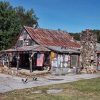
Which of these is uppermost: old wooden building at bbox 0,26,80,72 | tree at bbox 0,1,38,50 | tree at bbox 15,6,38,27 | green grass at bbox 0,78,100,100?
tree at bbox 15,6,38,27

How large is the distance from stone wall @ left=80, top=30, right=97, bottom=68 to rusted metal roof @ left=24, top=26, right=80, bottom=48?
384 centimetres

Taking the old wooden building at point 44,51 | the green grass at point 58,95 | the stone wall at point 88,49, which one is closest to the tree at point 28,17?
the old wooden building at point 44,51

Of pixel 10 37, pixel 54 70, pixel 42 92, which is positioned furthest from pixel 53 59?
pixel 10 37

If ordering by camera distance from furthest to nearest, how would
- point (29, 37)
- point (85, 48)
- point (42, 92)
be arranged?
point (29, 37)
point (85, 48)
point (42, 92)

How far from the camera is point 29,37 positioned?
35125mm

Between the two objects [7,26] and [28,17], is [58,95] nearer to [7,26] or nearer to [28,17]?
[7,26]

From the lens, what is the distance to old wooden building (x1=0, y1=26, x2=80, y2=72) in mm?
29734

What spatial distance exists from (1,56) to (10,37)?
13.7 m

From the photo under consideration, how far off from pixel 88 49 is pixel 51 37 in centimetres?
604

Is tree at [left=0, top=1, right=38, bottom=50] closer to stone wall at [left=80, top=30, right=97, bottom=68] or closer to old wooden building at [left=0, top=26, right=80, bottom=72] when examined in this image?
old wooden building at [left=0, top=26, right=80, bottom=72]

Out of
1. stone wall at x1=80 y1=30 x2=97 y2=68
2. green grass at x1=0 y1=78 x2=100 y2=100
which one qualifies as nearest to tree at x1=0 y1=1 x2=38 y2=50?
stone wall at x1=80 y1=30 x2=97 y2=68

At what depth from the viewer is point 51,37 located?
1437 inches

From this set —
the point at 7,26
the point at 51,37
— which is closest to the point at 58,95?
the point at 51,37

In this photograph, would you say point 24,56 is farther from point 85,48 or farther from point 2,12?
point 2,12
